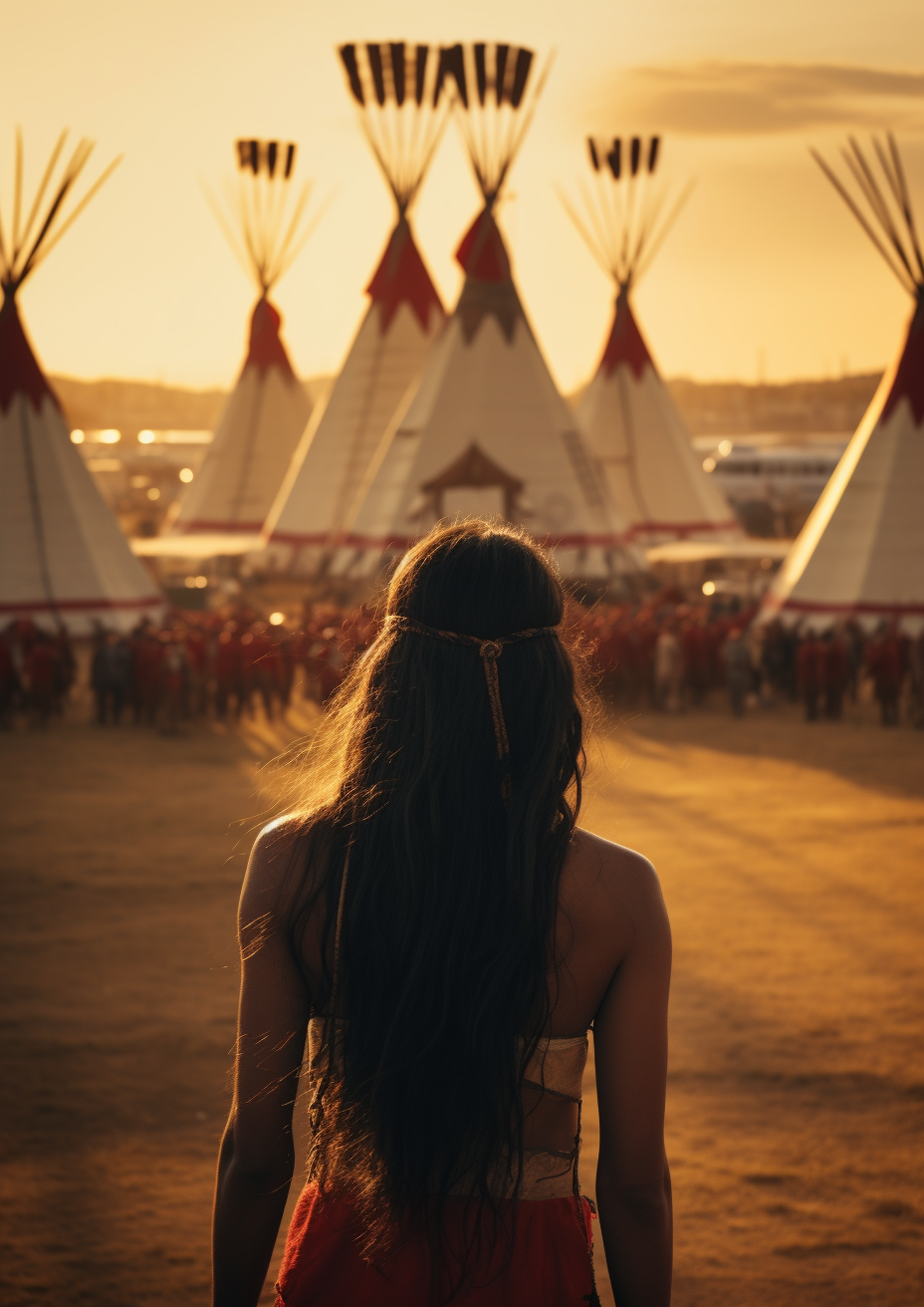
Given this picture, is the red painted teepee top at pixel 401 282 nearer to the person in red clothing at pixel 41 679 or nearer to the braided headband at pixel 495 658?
the person in red clothing at pixel 41 679

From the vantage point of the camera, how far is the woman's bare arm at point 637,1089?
1978 millimetres

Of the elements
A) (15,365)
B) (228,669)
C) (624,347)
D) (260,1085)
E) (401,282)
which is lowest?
(228,669)

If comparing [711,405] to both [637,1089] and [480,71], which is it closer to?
[480,71]

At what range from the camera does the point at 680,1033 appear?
682 cm

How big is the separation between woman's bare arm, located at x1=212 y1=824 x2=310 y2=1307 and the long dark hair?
0.06 m

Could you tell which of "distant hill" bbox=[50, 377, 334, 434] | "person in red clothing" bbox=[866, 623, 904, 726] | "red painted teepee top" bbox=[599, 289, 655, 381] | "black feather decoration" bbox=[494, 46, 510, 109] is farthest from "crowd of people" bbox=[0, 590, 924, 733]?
"distant hill" bbox=[50, 377, 334, 434]

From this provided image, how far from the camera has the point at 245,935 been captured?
6.80 feet

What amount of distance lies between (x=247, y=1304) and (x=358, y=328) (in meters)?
30.7

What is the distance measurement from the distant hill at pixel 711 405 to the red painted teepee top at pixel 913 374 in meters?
87.7

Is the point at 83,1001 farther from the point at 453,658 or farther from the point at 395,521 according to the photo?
the point at 395,521

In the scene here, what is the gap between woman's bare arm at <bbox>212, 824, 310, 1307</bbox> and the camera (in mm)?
2037

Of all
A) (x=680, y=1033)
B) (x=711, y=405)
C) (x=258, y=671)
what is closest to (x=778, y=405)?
(x=711, y=405)

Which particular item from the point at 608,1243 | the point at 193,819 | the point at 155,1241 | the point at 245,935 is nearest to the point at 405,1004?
the point at 245,935

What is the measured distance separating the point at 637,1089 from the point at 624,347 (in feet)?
109
